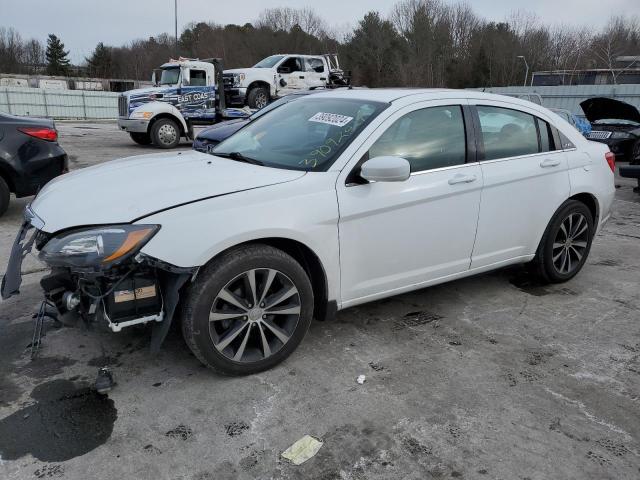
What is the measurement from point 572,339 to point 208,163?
2.77 metres

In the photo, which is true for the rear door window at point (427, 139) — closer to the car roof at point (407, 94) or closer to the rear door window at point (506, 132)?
the car roof at point (407, 94)

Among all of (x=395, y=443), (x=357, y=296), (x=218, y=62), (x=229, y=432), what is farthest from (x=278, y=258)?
(x=218, y=62)

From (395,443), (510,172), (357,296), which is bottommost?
(395,443)

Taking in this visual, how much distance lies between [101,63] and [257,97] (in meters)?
74.1

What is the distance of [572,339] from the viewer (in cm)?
369

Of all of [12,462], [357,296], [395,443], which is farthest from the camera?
[357,296]

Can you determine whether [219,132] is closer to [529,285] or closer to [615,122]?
[529,285]

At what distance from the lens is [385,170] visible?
308 cm

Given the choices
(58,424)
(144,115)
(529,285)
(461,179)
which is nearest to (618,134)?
(529,285)

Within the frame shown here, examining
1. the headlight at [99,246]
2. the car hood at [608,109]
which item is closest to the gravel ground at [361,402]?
the headlight at [99,246]

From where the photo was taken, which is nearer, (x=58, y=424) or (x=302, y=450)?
(x=302, y=450)

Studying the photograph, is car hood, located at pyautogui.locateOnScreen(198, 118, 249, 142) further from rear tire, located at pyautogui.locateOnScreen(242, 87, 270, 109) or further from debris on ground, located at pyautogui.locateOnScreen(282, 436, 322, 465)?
rear tire, located at pyautogui.locateOnScreen(242, 87, 270, 109)

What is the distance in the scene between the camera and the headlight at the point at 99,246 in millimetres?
2623

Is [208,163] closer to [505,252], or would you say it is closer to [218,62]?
[505,252]
